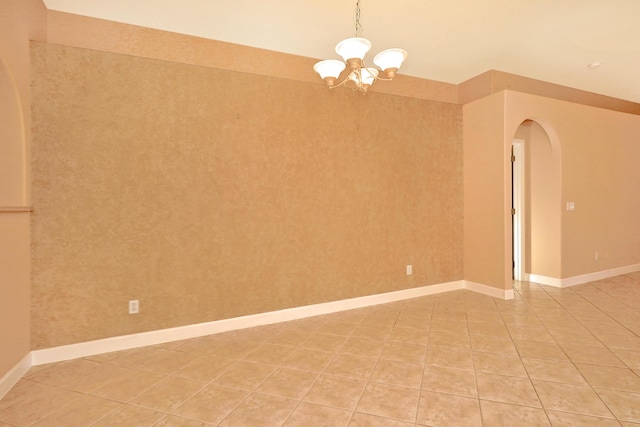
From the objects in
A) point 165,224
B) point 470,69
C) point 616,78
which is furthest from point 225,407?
point 616,78

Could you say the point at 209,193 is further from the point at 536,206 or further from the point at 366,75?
the point at 536,206

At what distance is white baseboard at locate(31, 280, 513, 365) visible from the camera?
258 cm

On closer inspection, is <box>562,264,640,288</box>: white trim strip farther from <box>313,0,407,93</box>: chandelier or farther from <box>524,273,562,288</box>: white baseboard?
<box>313,0,407,93</box>: chandelier

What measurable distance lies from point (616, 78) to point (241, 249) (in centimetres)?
610

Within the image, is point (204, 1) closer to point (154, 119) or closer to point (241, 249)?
point (154, 119)

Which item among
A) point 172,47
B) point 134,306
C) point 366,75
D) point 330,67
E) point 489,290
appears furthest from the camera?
point 489,290

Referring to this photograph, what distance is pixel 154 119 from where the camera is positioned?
2859 millimetres

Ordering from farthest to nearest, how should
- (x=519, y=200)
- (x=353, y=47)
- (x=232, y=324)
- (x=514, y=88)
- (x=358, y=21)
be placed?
(x=519, y=200) < (x=514, y=88) < (x=232, y=324) < (x=358, y=21) < (x=353, y=47)

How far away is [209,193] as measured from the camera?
120 inches

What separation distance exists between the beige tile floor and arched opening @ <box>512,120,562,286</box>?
132cm

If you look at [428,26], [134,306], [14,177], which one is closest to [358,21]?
[428,26]

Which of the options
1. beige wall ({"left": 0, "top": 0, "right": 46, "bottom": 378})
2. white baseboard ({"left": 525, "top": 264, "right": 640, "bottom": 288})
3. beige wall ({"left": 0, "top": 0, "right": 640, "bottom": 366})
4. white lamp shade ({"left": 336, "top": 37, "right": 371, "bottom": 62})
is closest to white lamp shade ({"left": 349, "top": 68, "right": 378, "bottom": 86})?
white lamp shade ({"left": 336, "top": 37, "right": 371, "bottom": 62})

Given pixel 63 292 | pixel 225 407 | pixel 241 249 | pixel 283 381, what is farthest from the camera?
pixel 241 249

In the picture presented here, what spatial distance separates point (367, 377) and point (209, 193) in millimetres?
2255
